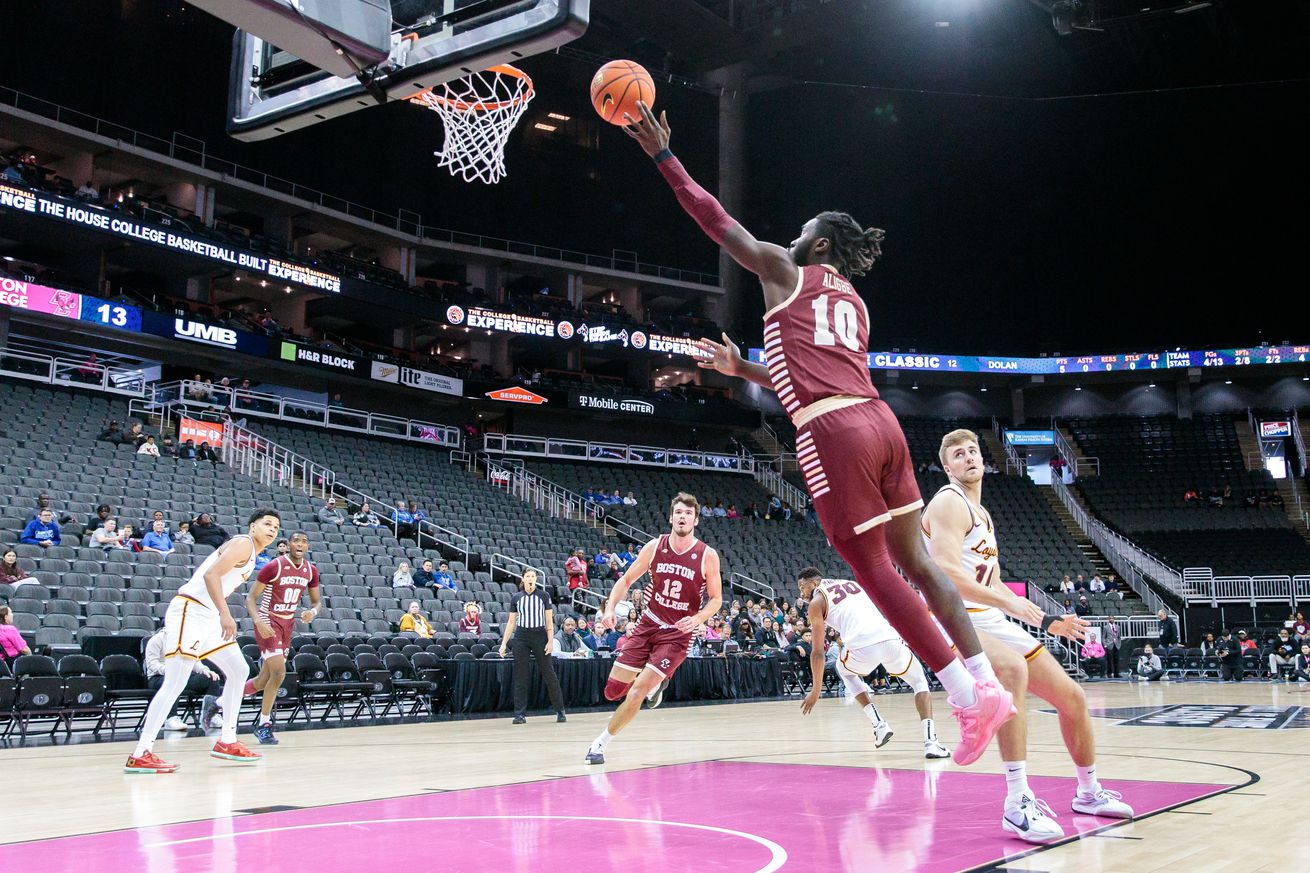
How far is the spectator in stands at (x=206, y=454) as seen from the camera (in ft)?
72.2

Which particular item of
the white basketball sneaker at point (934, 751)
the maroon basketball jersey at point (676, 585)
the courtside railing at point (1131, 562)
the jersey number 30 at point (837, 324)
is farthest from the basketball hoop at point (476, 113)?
the courtside railing at point (1131, 562)

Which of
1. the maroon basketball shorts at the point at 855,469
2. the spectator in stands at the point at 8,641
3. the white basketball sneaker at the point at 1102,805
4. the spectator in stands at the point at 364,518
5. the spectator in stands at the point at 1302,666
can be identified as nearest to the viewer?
the maroon basketball shorts at the point at 855,469

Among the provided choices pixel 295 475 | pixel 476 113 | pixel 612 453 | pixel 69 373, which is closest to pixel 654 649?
pixel 476 113

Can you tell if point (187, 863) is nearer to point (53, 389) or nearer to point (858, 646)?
point (858, 646)

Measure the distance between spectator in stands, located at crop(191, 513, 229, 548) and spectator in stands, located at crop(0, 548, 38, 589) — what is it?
3.99m

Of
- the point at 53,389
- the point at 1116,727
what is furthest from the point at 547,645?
the point at 53,389

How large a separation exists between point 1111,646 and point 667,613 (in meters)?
20.1

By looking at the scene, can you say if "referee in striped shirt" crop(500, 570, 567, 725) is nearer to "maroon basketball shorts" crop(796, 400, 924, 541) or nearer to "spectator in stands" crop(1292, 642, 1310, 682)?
"maroon basketball shorts" crop(796, 400, 924, 541)

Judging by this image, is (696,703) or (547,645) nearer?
(547,645)

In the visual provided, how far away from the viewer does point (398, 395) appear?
3481 cm

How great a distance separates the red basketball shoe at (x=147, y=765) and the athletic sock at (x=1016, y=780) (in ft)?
19.3

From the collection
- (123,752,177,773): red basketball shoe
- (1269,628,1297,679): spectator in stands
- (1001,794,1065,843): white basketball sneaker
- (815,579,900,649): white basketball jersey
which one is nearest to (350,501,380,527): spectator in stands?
(815,579,900,649): white basketball jersey

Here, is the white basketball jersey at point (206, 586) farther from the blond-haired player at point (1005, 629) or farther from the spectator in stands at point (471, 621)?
the spectator in stands at point (471, 621)

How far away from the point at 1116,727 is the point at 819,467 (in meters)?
9.04
